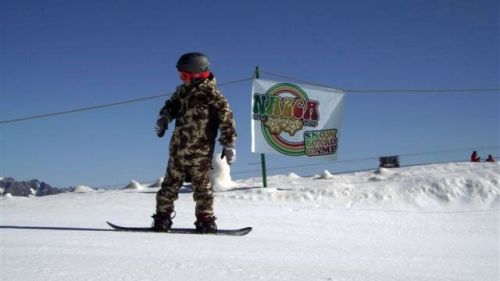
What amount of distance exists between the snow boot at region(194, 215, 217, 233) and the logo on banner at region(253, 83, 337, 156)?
5.50 m

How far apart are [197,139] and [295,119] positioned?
5.74 meters

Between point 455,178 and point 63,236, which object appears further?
point 455,178

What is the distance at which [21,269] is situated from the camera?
1610 mm

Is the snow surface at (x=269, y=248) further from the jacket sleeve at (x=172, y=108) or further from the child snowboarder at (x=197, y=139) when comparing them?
the jacket sleeve at (x=172, y=108)

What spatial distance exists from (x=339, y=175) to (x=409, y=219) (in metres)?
4.55

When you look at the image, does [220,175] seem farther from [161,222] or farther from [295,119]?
[161,222]

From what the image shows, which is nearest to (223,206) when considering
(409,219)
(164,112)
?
(409,219)

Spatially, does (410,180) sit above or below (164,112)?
below

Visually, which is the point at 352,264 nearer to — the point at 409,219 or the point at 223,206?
the point at 409,219

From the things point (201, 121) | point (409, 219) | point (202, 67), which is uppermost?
point (202, 67)

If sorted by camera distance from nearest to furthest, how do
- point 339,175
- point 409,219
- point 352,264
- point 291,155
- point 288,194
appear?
point 352,264 → point 409,219 → point 288,194 → point 291,155 → point 339,175

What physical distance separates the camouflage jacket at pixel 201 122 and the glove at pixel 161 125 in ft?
0.35

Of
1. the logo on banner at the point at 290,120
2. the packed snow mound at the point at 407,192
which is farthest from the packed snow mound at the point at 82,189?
the logo on banner at the point at 290,120

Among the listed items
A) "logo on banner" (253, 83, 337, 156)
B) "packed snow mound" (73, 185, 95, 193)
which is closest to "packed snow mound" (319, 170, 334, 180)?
"logo on banner" (253, 83, 337, 156)
